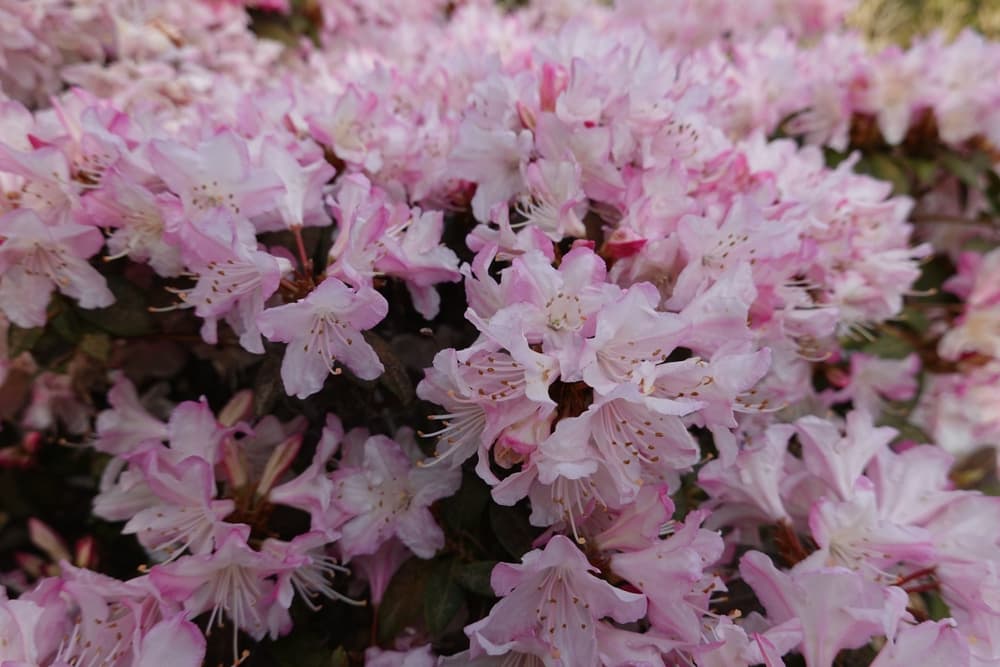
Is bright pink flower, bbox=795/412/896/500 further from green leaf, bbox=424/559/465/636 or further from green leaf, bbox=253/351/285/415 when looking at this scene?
green leaf, bbox=253/351/285/415

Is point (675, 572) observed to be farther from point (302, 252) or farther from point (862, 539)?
point (302, 252)

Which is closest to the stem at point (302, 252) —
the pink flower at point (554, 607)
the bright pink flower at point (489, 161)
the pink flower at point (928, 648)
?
the bright pink flower at point (489, 161)

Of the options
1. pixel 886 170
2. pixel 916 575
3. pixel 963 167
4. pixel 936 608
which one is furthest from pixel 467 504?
pixel 963 167

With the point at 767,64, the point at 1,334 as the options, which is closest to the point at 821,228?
the point at 767,64

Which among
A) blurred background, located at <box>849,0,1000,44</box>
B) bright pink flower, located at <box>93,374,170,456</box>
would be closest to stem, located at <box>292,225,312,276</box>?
bright pink flower, located at <box>93,374,170,456</box>

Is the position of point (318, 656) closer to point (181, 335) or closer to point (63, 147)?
point (181, 335)

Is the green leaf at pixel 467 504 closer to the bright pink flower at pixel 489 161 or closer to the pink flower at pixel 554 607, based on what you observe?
the pink flower at pixel 554 607
